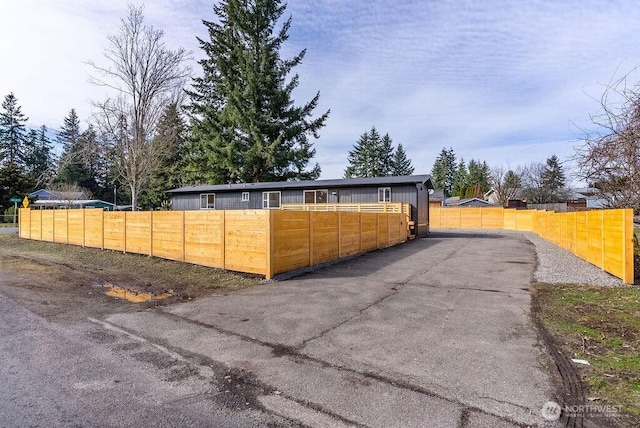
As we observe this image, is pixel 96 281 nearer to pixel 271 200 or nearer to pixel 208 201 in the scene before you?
pixel 271 200

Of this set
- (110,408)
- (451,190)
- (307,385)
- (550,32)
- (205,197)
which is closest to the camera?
(110,408)

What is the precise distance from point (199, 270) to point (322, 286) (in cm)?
367

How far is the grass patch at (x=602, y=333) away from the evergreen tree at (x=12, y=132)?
222 feet

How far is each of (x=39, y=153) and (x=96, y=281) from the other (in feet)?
208

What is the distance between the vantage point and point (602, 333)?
4.48m

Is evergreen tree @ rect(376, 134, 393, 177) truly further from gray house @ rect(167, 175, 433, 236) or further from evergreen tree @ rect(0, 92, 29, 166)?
evergreen tree @ rect(0, 92, 29, 166)

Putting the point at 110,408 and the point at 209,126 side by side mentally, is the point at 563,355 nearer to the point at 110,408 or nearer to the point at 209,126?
the point at 110,408

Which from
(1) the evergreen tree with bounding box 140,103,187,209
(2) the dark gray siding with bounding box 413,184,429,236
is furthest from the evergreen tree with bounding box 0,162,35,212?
(2) the dark gray siding with bounding box 413,184,429,236

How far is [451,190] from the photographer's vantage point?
233ft

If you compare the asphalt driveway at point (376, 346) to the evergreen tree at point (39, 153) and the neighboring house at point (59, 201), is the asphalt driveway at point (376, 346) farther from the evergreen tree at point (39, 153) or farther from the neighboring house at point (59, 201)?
the evergreen tree at point (39, 153)

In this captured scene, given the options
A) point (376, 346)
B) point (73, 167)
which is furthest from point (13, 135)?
point (376, 346)

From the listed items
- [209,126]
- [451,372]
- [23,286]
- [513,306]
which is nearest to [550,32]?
[513,306]

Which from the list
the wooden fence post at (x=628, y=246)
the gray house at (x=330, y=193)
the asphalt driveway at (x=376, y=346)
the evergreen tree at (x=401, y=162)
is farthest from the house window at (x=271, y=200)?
the evergreen tree at (x=401, y=162)

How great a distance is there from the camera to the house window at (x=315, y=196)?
70.7 feet
